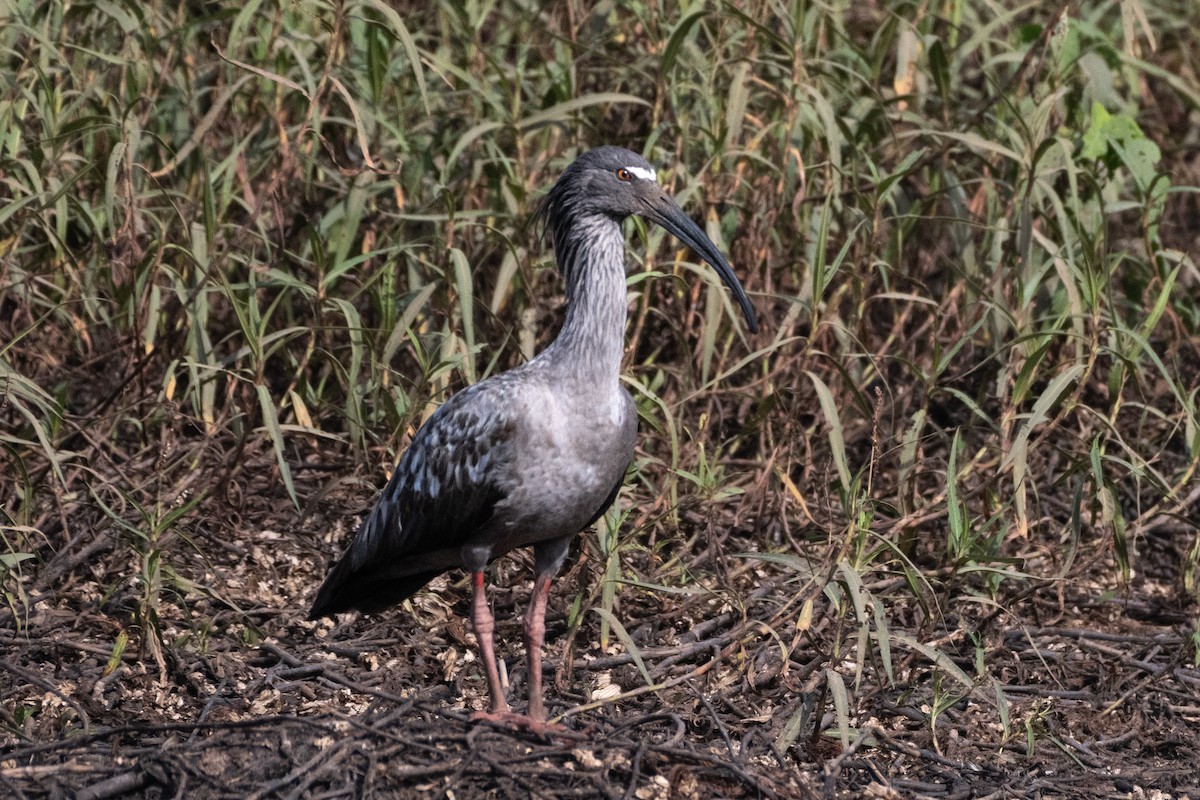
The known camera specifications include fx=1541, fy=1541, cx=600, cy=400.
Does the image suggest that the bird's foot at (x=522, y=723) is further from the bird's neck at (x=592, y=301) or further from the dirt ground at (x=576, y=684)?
the bird's neck at (x=592, y=301)

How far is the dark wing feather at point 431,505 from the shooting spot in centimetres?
527

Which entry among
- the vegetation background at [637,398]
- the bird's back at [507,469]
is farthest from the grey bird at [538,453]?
the vegetation background at [637,398]

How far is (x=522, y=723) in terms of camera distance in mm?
5227

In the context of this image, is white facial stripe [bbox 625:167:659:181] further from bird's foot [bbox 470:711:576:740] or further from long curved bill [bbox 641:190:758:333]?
bird's foot [bbox 470:711:576:740]

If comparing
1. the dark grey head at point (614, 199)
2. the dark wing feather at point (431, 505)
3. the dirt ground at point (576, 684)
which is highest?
the dark grey head at point (614, 199)

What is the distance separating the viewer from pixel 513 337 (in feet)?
22.7

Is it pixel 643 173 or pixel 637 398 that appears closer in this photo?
pixel 643 173

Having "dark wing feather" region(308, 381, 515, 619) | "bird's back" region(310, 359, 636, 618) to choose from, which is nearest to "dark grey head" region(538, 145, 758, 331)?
"bird's back" region(310, 359, 636, 618)

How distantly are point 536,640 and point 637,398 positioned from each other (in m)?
1.32

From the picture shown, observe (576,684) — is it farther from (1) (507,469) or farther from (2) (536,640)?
(1) (507,469)

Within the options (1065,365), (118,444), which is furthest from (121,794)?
(1065,365)

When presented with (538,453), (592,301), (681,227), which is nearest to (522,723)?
(538,453)

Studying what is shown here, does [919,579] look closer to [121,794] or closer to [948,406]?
[948,406]

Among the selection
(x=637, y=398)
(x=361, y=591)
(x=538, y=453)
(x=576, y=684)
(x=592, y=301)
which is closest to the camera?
(x=538, y=453)
